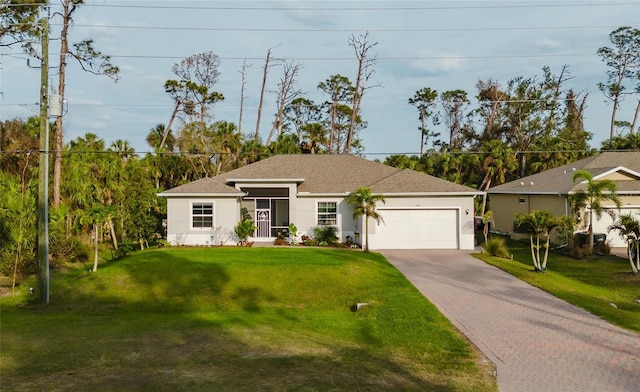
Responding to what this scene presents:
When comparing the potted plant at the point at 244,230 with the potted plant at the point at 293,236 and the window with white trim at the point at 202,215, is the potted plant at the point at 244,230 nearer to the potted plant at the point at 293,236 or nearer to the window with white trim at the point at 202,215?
the window with white trim at the point at 202,215

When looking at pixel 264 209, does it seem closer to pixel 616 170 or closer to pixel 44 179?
pixel 44 179

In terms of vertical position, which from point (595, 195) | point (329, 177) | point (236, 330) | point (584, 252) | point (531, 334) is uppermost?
point (329, 177)

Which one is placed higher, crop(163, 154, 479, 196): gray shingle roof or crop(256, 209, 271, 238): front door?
crop(163, 154, 479, 196): gray shingle roof

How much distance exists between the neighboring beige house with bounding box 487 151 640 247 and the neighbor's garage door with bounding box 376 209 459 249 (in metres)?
6.77

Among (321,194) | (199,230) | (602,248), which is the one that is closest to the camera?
(602,248)

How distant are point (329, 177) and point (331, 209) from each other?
291cm

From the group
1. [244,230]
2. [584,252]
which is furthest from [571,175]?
[244,230]

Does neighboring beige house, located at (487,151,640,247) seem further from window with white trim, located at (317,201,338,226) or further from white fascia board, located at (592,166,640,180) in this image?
window with white trim, located at (317,201,338,226)

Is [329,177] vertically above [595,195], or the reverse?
[329,177]

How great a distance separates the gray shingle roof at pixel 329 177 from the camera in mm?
27688

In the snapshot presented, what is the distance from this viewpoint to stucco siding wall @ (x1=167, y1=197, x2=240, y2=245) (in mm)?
27609

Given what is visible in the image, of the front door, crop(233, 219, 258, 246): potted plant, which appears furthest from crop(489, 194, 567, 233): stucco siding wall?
crop(233, 219, 258, 246): potted plant

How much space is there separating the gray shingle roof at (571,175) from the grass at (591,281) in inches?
195

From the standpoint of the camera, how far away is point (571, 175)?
32.4 meters
